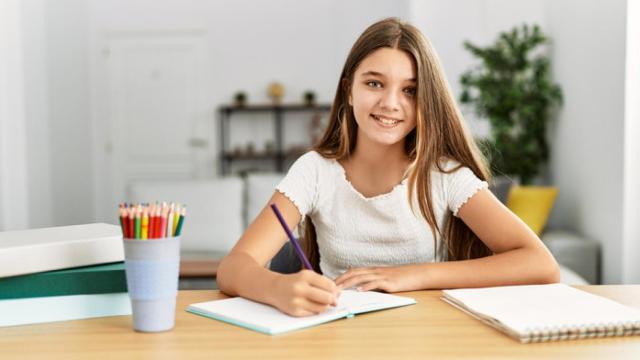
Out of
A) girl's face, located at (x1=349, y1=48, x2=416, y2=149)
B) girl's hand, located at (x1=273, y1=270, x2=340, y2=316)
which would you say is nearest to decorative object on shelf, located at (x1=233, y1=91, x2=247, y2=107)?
girl's face, located at (x1=349, y1=48, x2=416, y2=149)

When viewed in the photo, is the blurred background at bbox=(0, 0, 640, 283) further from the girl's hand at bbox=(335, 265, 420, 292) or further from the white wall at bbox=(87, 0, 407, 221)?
the girl's hand at bbox=(335, 265, 420, 292)

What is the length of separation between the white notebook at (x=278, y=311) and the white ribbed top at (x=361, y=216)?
1.43 feet

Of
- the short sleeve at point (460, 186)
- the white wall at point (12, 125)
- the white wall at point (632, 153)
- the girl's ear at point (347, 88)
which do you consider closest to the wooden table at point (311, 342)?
the short sleeve at point (460, 186)

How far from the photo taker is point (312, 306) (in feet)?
3.37

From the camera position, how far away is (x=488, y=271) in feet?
4.31

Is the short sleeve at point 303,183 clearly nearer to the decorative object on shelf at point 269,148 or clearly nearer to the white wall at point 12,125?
the white wall at point 12,125

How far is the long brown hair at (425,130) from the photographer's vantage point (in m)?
1.52

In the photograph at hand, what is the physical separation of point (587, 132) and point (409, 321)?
3.01 metres

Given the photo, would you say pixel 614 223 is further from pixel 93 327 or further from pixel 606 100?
pixel 93 327

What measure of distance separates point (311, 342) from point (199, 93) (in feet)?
21.4

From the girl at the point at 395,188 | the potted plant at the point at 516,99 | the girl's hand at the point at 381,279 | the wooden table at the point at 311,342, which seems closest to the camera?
the wooden table at the point at 311,342

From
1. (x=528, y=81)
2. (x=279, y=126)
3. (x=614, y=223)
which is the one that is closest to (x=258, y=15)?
(x=279, y=126)

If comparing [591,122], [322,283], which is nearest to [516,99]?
[591,122]

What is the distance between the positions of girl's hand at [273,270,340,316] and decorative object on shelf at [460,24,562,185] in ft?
11.2
